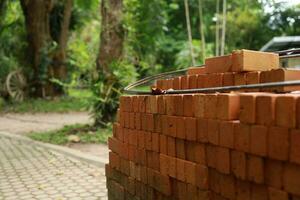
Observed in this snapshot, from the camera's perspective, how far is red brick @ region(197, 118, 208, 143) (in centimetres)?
256

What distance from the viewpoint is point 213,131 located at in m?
2.48

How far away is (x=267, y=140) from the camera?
208 cm

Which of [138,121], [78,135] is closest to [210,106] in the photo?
[138,121]

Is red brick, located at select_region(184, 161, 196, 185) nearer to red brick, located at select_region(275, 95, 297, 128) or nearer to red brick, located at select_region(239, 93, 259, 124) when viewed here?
red brick, located at select_region(239, 93, 259, 124)

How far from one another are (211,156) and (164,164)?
570mm

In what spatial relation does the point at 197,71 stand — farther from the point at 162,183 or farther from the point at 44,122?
the point at 44,122

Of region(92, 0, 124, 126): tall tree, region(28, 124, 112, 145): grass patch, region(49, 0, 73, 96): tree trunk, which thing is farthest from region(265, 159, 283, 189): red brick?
region(49, 0, 73, 96): tree trunk

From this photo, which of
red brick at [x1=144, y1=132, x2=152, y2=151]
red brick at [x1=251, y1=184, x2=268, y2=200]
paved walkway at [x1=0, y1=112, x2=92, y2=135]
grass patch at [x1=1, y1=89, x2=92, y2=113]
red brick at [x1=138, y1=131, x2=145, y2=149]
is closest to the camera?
red brick at [x1=251, y1=184, x2=268, y2=200]

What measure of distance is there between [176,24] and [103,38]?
18863mm

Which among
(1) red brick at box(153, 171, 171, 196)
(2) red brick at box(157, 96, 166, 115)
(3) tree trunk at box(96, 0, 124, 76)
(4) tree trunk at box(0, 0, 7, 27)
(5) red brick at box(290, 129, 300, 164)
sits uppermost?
(4) tree trunk at box(0, 0, 7, 27)

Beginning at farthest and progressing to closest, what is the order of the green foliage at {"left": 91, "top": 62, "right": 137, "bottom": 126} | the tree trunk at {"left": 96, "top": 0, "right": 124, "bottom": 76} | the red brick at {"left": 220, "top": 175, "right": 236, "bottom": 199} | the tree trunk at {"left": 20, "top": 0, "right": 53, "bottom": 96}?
the tree trunk at {"left": 20, "top": 0, "right": 53, "bottom": 96}, the tree trunk at {"left": 96, "top": 0, "right": 124, "bottom": 76}, the green foliage at {"left": 91, "top": 62, "right": 137, "bottom": 126}, the red brick at {"left": 220, "top": 175, "right": 236, "bottom": 199}

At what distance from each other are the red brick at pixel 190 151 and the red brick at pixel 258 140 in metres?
0.57

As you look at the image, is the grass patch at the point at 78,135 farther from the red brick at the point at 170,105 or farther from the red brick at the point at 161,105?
the red brick at the point at 170,105

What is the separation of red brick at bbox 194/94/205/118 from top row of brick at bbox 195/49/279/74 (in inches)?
14.0
